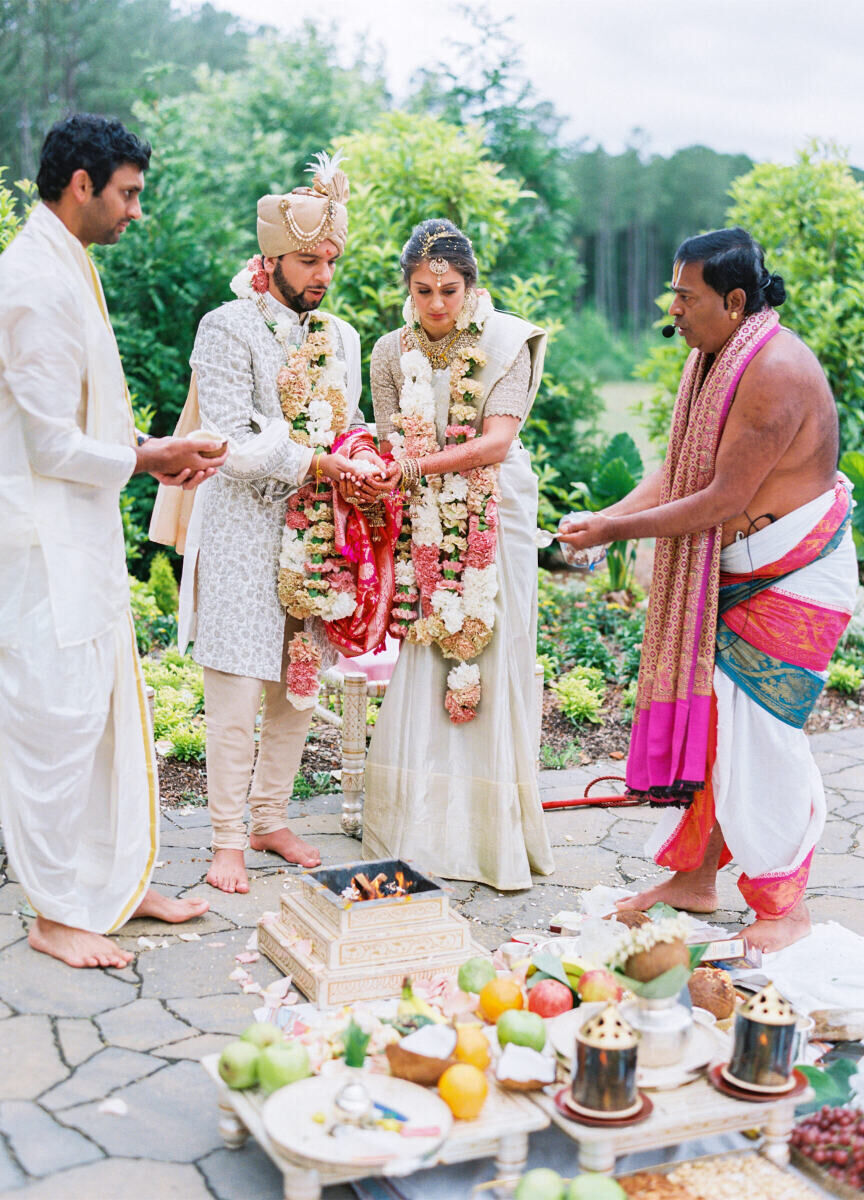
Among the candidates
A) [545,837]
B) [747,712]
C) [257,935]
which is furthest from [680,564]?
[257,935]

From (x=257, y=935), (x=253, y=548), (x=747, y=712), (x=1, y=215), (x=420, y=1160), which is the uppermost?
(x=1, y=215)

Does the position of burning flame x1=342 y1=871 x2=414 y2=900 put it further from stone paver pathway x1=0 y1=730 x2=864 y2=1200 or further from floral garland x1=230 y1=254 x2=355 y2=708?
floral garland x1=230 y1=254 x2=355 y2=708

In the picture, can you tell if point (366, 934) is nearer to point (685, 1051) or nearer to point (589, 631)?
point (685, 1051)

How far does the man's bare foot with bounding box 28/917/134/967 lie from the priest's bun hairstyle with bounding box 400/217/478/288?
7.79 feet

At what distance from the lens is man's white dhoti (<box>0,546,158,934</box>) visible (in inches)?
130

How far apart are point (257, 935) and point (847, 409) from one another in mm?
6500

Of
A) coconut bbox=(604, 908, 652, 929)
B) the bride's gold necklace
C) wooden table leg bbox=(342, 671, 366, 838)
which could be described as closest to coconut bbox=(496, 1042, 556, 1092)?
coconut bbox=(604, 908, 652, 929)

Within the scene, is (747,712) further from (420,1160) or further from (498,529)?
(420,1160)

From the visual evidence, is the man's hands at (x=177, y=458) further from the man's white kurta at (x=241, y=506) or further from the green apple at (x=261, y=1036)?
the green apple at (x=261, y=1036)

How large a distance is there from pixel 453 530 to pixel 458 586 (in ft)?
0.66

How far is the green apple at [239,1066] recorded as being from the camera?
8.45ft

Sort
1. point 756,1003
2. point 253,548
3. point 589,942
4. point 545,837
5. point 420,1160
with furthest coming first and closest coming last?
point 545,837 < point 253,548 < point 589,942 < point 756,1003 < point 420,1160

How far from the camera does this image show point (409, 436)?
4.12 meters

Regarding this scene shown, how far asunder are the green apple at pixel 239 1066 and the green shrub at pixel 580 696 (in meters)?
3.78
